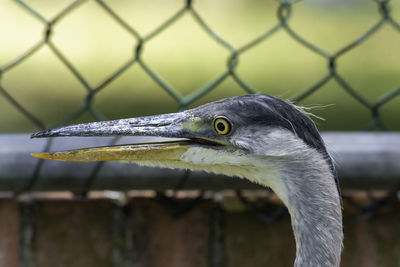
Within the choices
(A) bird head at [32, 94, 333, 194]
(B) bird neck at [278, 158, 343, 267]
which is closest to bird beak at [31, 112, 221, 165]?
(A) bird head at [32, 94, 333, 194]

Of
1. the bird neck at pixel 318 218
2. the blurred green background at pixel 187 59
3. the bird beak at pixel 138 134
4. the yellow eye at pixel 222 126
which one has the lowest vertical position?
the bird neck at pixel 318 218

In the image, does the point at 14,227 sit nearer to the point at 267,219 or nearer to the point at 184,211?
the point at 184,211

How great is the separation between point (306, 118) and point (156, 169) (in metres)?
0.26

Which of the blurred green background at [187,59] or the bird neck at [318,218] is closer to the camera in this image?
the bird neck at [318,218]

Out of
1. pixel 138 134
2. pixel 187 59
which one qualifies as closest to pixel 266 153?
pixel 138 134

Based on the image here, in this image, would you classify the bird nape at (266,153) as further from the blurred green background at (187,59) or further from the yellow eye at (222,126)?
the blurred green background at (187,59)

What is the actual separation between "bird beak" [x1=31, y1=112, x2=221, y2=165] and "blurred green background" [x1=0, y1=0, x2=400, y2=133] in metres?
1.54

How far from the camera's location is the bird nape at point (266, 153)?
1092 millimetres

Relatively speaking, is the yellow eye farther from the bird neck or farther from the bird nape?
the bird neck

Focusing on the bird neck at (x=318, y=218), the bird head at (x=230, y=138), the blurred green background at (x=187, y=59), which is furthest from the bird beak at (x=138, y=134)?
the blurred green background at (x=187, y=59)

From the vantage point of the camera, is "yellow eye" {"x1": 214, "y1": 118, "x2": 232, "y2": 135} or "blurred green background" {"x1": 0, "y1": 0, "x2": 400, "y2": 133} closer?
"yellow eye" {"x1": 214, "y1": 118, "x2": 232, "y2": 135}

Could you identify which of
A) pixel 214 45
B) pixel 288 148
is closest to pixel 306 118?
pixel 288 148

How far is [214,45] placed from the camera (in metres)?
4.41

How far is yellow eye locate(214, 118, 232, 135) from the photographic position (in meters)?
1.11
